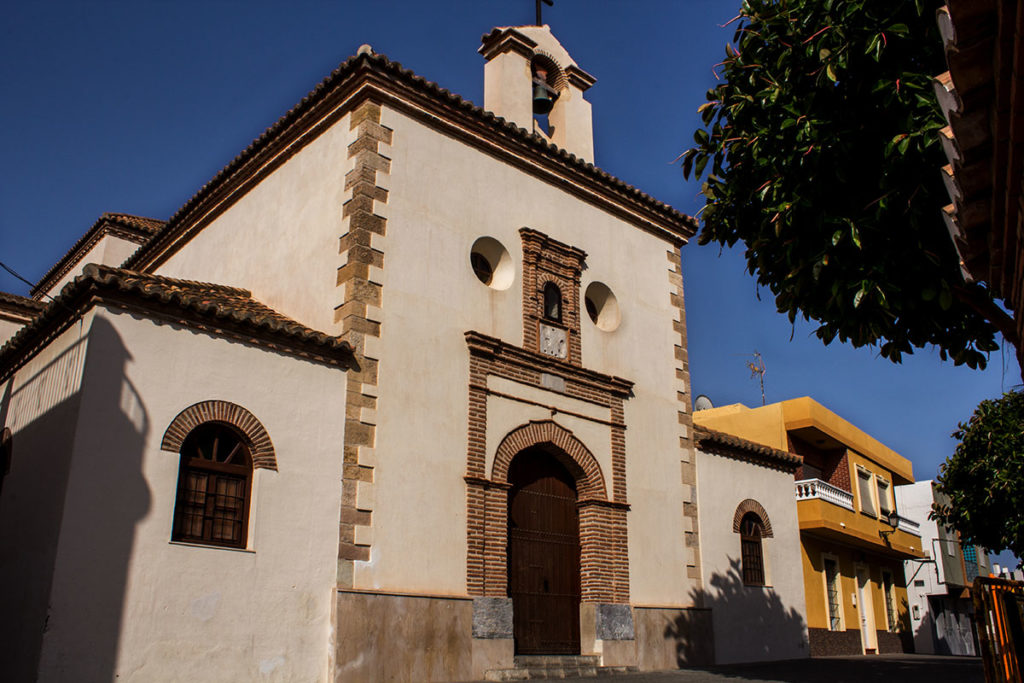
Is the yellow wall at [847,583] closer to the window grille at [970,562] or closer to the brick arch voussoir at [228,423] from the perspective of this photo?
the window grille at [970,562]

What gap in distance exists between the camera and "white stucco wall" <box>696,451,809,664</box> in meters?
15.2

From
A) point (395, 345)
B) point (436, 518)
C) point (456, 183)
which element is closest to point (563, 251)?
point (456, 183)

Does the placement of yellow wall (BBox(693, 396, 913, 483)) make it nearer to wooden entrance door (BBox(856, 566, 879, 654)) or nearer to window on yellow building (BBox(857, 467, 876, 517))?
window on yellow building (BBox(857, 467, 876, 517))

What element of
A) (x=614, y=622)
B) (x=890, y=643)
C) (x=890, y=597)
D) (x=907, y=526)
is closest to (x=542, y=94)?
(x=614, y=622)

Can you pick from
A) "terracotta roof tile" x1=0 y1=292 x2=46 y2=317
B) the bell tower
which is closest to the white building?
the bell tower

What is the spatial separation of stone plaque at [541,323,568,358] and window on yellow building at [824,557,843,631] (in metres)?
12.3

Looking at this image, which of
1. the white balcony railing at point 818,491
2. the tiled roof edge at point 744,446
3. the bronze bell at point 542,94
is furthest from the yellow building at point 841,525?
the bronze bell at point 542,94

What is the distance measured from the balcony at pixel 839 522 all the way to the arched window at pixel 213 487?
14.4m

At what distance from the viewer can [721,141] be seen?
9.09 meters

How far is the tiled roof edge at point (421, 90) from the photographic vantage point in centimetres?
1214

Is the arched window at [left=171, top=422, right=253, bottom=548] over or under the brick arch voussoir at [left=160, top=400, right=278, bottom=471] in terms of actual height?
under

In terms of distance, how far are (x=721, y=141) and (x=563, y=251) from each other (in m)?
5.27

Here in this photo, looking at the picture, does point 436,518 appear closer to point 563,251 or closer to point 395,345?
point 395,345

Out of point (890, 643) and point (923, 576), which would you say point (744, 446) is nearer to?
point (890, 643)
